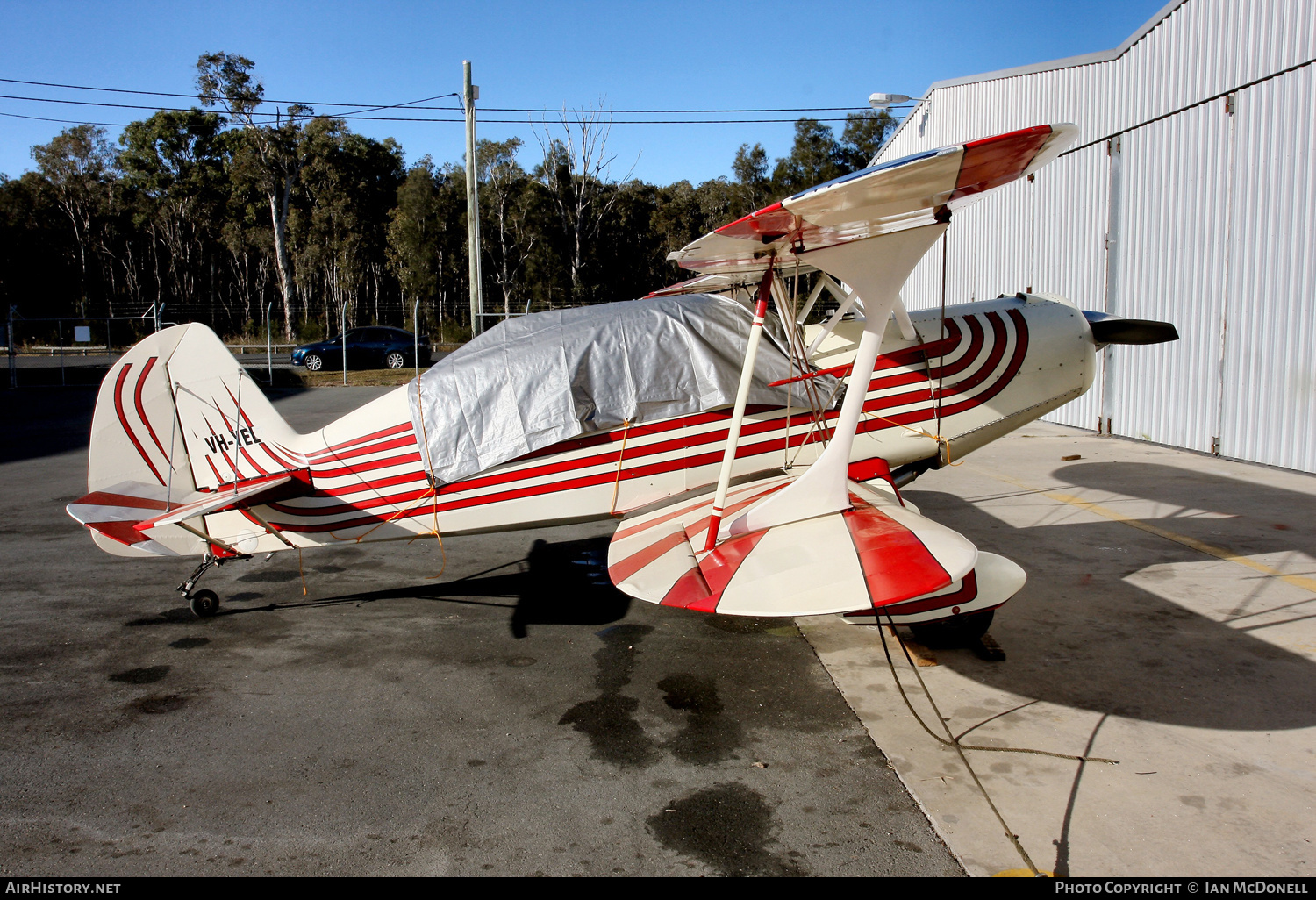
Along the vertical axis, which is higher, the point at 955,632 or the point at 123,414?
the point at 123,414

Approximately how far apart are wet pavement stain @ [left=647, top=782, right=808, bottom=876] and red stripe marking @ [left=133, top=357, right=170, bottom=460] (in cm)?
432

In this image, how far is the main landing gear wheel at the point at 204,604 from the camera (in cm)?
577

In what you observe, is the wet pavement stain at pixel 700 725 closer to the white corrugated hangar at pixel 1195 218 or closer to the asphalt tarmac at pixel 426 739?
the asphalt tarmac at pixel 426 739

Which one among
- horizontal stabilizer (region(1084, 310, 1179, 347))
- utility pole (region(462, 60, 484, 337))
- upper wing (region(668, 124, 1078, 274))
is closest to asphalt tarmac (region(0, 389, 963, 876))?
upper wing (region(668, 124, 1078, 274))

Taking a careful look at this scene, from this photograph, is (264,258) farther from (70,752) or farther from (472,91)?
(70,752)

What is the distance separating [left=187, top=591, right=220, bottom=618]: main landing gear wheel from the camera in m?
5.77

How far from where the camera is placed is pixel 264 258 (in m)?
48.4

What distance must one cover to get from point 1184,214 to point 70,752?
1373 cm

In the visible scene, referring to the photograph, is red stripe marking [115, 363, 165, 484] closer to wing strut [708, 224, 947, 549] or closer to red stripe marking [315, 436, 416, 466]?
red stripe marking [315, 436, 416, 466]

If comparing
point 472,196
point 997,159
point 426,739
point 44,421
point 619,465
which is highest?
point 472,196

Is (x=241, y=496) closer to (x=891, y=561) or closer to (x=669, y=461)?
(x=669, y=461)

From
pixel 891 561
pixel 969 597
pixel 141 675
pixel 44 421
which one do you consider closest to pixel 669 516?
pixel 891 561

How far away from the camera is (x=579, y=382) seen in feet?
16.6

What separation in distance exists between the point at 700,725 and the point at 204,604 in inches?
158
